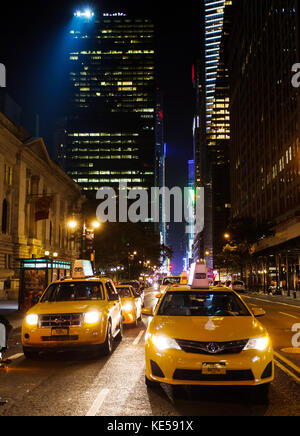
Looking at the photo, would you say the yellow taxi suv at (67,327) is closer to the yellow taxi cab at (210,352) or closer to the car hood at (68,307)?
the car hood at (68,307)

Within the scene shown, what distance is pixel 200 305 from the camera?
8.70 m

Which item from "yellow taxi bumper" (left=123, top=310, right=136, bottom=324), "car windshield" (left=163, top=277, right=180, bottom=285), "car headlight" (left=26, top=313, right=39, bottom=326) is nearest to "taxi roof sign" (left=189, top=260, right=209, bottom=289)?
"car headlight" (left=26, top=313, right=39, bottom=326)

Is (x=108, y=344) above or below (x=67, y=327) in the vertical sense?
below

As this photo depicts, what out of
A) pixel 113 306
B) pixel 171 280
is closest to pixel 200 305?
pixel 113 306

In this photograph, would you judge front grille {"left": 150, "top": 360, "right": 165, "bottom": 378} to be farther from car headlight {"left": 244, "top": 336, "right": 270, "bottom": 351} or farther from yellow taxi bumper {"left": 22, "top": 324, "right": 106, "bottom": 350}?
yellow taxi bumper {"left": 22, "top": 324, "right": 106, "bottom": 350}

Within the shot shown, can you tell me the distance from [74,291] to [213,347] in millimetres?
6067

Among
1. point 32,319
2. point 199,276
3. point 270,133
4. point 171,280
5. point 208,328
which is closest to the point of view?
point 208,328

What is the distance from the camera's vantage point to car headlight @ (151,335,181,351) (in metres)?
6.36

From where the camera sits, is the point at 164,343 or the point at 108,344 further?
the point at 108,344

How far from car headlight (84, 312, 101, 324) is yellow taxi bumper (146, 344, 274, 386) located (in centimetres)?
362

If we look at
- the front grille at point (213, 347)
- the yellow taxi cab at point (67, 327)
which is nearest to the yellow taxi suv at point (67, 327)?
the yellow taxi cab at point (67, 327)

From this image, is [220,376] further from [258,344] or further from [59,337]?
[59,337]

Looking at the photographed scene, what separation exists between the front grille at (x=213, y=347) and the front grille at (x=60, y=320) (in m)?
3.84

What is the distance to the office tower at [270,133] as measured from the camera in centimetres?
5747
